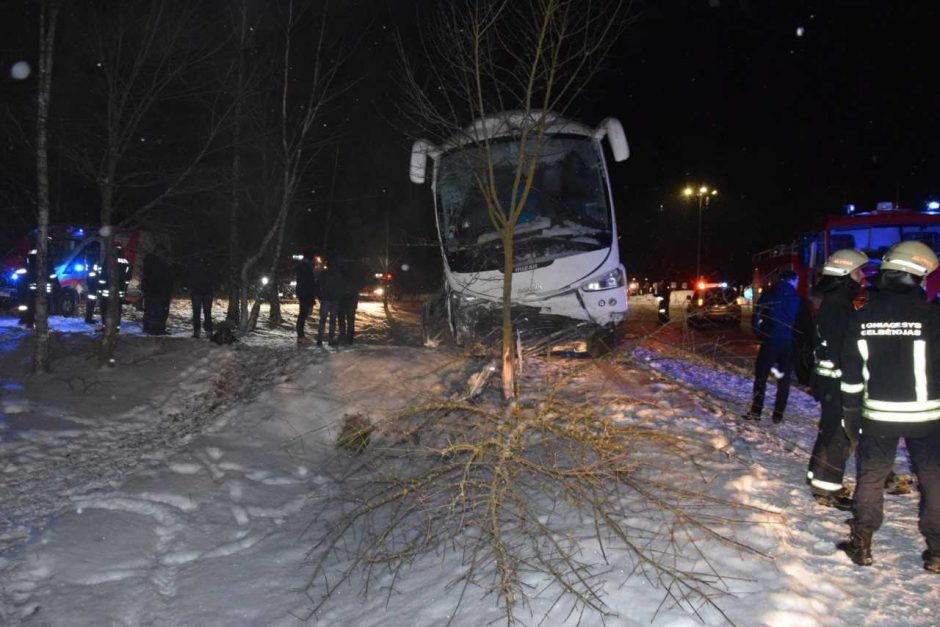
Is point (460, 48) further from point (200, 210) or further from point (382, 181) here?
point (382, 181)

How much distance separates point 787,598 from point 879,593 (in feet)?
1.97

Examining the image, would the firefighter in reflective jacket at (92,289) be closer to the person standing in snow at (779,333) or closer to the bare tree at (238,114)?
the bare tree at (238,114)

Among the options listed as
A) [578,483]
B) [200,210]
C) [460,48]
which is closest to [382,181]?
[200,210]

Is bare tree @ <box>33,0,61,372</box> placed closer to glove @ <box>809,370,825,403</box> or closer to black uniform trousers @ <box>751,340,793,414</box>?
black uniform trousers @ <box>751,340,793,414</box>

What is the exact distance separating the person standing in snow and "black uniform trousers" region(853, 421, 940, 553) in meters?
2.95

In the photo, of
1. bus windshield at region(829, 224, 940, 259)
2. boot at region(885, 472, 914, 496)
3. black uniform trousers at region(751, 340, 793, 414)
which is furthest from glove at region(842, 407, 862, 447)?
bus windshield at region(829, 224, 940, 259)

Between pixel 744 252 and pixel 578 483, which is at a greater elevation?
pixel 744 252

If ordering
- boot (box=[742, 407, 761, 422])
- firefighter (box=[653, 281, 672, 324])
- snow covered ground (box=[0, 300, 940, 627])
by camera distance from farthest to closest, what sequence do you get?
firefighter (box=[653, 281, 672, 324]) < boot (box=[742, 407, 761, 422]) < snow covered ground (box=[0, 300, 940, 627])

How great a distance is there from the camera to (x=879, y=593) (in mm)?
3572

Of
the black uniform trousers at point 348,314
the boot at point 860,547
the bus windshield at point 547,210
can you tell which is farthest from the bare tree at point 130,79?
the boot at point 860,547

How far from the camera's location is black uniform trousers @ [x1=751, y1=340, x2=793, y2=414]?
7148mm

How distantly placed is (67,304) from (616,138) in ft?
47.2

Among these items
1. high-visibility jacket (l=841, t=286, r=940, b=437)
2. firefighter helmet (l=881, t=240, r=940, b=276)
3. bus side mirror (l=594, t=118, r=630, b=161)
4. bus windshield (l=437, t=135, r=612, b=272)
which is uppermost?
bus side mirror (l=594, t=118, r=630, b=161)

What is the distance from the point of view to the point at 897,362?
3842 millimetres
